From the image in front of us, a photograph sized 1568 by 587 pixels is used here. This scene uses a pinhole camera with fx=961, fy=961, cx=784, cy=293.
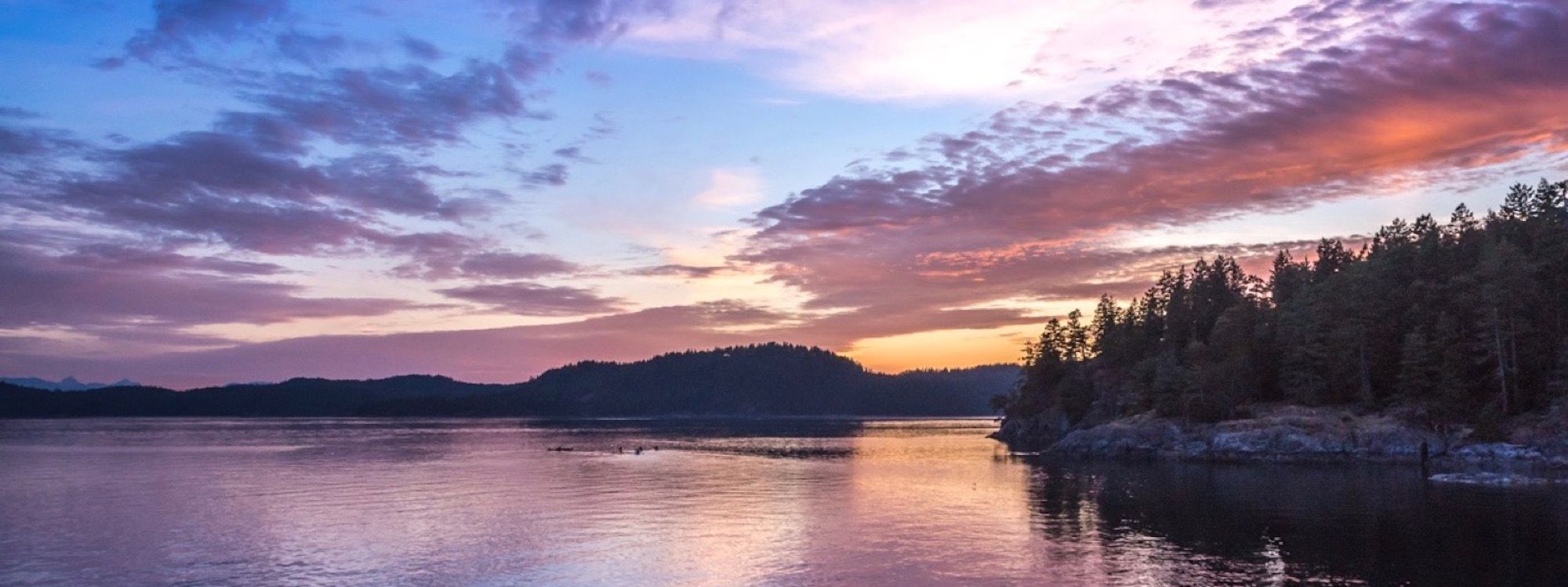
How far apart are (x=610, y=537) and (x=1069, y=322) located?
154 metres

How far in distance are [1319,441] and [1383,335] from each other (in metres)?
21.8

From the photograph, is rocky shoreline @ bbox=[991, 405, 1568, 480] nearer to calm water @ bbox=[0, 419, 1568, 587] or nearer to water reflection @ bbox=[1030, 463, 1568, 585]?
calm water @ bbox=[0, 419, 1568, 587]

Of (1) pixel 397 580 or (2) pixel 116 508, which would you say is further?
(2) pixel 116 508

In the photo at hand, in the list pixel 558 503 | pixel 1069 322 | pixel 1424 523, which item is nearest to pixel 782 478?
pixel 558 503

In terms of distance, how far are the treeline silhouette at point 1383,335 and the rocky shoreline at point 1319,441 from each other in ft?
8.31

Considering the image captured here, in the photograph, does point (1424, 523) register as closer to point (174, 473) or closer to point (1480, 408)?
point (1480, 408)

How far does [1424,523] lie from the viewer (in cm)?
5709

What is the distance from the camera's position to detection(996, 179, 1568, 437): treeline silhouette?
102688 mm

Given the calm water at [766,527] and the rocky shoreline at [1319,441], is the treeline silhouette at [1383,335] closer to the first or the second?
the rocky shoreline at [1319,441]

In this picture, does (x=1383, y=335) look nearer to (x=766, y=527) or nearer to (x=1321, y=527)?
(x=1321, y=527)

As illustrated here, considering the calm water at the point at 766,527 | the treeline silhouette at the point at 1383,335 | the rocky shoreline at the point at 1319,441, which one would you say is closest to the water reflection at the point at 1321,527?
the calm water at the point at 766,527

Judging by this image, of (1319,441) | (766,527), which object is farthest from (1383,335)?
(766,527)

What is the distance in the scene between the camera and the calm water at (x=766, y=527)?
44.7m

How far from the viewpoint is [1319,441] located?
108 metres
